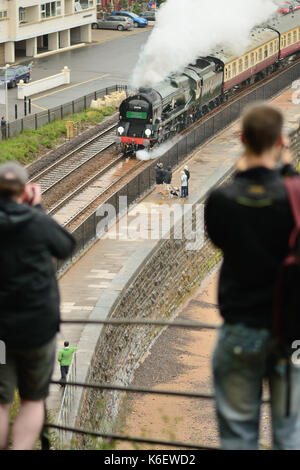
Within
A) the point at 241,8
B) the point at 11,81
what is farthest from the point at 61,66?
the point at 241,8

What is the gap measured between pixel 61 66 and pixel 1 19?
14.7 feet

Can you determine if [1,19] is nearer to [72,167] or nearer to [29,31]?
[29,31]

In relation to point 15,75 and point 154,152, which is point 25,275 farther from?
point 15,75

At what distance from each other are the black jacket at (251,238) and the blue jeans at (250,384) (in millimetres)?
111

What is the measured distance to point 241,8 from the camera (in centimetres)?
4725

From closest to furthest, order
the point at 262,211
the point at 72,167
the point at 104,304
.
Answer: the point at 262,211
the point at 104,304
the point at 72,167

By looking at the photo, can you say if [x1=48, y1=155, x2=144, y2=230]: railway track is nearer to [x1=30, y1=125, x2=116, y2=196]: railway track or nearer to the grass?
[x1=30, y1=125, x2=116, y2=196]: railway track

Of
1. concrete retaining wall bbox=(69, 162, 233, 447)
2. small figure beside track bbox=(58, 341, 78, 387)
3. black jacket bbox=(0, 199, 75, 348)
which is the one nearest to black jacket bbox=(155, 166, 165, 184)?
concrete retaining wall bbox=(69, 162, 233, 447)

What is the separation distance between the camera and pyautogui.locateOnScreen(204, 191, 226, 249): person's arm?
5512 millimetres

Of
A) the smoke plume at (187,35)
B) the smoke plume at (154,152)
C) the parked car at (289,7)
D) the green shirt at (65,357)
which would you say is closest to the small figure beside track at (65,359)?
the green shirt at (65,357)

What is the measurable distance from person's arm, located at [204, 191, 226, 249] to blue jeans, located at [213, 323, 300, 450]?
512 millimetres

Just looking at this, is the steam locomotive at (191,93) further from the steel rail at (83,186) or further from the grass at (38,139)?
the grass at (38,139)

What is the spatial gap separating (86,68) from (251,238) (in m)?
53.3
